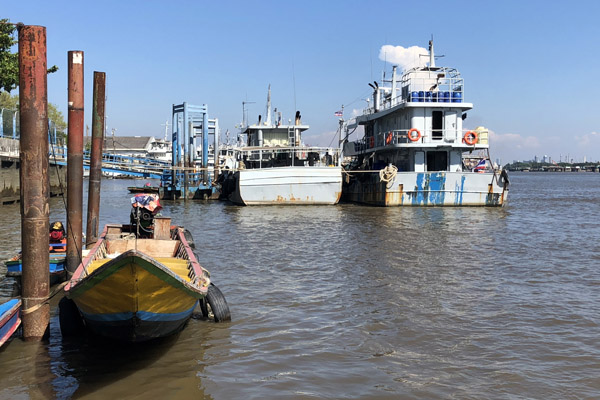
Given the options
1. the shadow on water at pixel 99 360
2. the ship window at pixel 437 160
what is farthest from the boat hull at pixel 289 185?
the shadow on water at pixel 99 360

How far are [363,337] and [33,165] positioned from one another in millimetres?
5082

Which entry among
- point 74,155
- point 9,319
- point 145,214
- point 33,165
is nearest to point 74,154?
point 74,155

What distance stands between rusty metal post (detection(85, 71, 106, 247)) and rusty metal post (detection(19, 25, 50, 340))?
15.6 feet

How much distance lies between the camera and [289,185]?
2802 centimetres

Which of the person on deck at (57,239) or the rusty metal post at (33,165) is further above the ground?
the rusty metal post at (33,165)

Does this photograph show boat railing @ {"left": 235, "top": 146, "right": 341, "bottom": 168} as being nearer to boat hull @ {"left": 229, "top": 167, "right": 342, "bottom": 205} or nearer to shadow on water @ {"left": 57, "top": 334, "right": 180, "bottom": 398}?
boat hull @ {"left": 229, "top": 167, "right": 342, "bottom": 205}

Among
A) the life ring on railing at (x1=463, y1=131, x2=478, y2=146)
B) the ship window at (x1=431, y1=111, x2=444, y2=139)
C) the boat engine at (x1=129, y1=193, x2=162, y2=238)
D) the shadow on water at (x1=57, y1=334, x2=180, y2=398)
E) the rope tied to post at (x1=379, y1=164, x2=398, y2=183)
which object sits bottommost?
the shadow on water at (x1=57, y1=334, x2=180, y2=398)

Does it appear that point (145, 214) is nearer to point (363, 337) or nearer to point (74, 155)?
point (74, 155)

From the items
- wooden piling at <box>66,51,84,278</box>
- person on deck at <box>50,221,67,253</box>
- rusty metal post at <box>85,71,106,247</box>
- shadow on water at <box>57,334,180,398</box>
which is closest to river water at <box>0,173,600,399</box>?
shadow on water at <box>57,334,180,398</box>

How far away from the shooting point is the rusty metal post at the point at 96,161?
→ 1178 cm

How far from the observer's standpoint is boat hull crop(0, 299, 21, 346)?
6774 millimetres

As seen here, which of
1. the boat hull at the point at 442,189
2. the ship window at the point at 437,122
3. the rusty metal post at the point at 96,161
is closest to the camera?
the rusty metal post at the point at 96,161

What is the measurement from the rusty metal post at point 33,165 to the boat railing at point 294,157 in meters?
22.6

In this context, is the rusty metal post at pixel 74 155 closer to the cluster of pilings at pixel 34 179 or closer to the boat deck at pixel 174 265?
the boat deck at pixel 174 265
